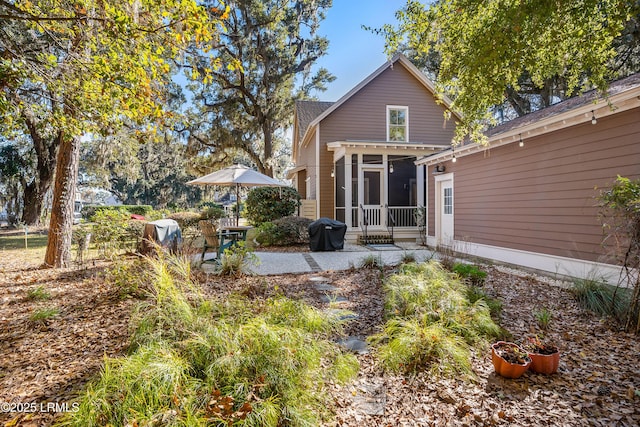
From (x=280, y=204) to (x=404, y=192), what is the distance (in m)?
5.36

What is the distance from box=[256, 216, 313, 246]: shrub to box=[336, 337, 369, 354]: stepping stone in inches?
299

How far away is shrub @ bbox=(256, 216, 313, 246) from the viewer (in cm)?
1091

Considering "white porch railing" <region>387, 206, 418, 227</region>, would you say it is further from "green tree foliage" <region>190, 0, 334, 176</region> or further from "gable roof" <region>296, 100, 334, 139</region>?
"green tree foliage" <region>190, 0, 334, 176</region>

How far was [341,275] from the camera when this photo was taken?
21.1 ft

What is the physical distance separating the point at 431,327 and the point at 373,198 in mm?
9971

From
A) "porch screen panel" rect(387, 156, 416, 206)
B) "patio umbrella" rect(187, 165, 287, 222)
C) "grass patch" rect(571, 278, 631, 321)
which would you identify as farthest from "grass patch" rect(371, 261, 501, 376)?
"porch screen panel" rect(387, 156, 416, 206)

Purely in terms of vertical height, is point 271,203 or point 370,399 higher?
point 271,203

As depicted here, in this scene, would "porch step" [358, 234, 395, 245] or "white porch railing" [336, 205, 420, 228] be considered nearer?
"porch step" [358, 234, 395, 245]

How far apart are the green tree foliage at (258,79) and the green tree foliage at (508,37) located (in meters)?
13.4

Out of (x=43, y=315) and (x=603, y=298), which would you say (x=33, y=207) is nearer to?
(x=43, y=315)

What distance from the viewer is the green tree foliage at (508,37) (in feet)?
12.7

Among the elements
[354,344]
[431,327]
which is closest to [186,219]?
[354,344]

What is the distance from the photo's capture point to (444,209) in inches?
411

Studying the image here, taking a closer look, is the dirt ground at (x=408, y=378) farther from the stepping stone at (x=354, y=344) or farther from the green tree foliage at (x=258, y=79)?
the green tree foliage at (x=258, y=79)
